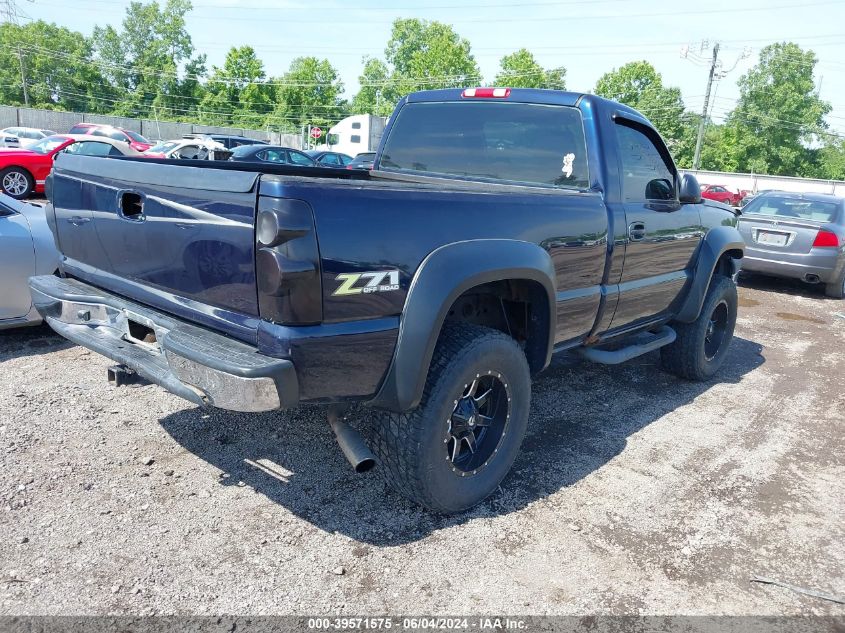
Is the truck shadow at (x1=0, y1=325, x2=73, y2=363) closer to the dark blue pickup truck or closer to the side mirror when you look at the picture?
the dark blue pickup truck

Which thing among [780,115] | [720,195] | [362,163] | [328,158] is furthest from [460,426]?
[780,115]

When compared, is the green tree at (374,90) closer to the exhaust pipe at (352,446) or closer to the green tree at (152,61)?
the green tree at (152,61)

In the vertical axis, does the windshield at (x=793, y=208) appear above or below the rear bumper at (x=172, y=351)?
above

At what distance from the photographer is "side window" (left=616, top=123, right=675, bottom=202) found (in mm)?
4039

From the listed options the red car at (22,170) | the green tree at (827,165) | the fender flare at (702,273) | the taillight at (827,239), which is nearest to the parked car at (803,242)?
the taillight at (827,239)

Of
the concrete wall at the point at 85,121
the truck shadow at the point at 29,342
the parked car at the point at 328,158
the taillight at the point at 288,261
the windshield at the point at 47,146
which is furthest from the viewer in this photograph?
the concrete wall at the point at 85,121

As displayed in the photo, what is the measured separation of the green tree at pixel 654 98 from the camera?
67.0 metres

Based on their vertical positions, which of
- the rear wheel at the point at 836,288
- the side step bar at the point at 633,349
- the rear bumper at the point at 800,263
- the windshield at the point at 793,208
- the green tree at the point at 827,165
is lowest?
the rear wheel at the point at 836,288

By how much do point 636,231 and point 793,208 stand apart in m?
7.79

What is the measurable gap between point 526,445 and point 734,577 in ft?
4.50

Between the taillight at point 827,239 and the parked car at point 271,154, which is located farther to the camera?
the parked car at point 271,154

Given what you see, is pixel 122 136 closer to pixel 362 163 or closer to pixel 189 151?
pixel 189 151

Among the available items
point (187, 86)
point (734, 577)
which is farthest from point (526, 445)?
point (187, 86)

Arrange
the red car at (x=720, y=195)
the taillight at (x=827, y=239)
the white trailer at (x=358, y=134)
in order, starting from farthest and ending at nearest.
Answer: the white trailer at (x=358, y=134), the red car at (x=720, y=195), the taillight at (x=827, y=239)
